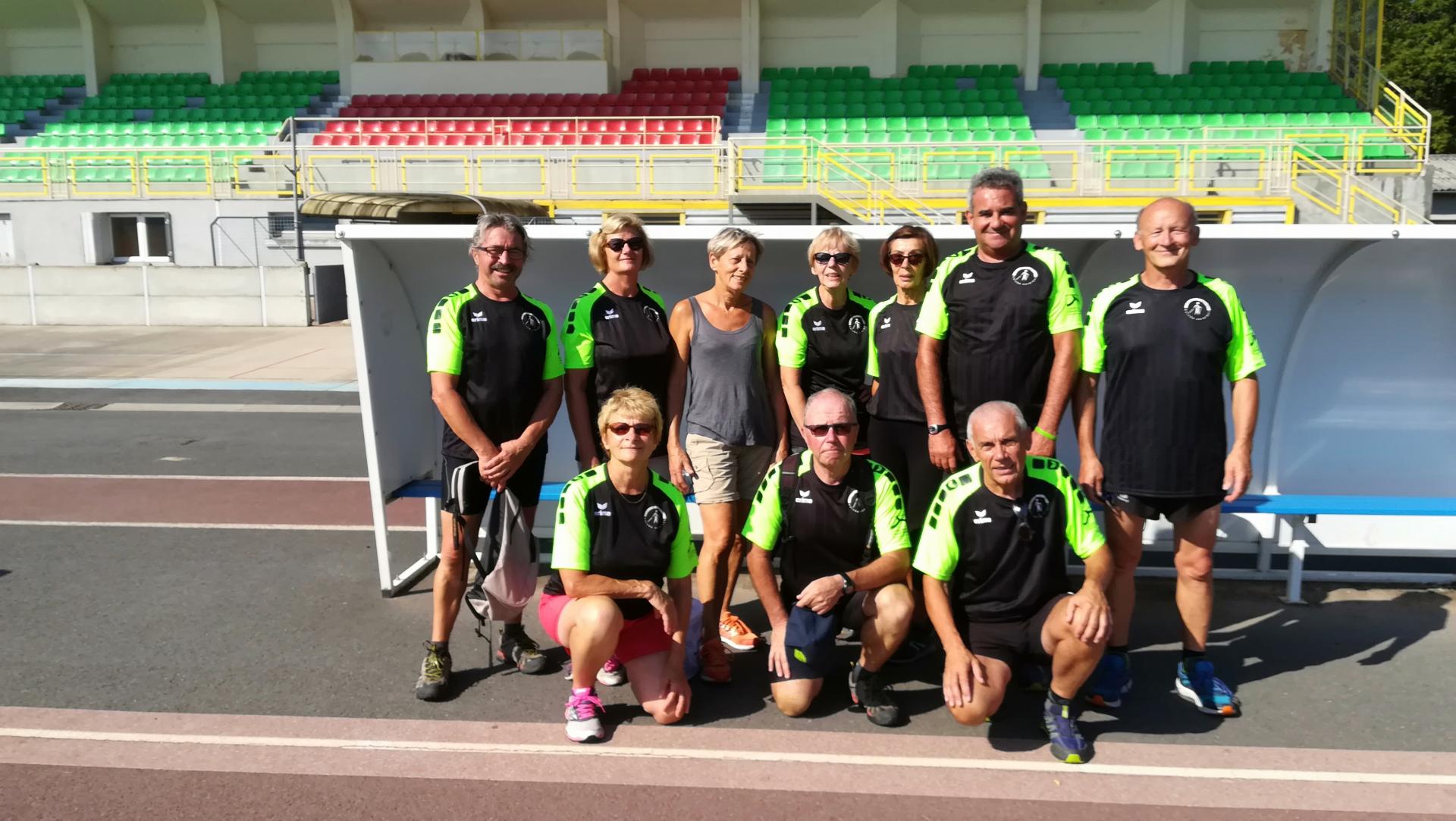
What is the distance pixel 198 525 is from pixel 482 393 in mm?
3577

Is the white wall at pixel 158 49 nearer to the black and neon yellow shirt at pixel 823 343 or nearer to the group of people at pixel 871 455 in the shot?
the group of people at pixel 871 455

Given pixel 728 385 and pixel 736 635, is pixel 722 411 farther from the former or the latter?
pixel 736 635

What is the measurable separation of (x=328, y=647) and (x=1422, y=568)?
220 inches

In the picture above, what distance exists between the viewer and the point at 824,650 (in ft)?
13.0

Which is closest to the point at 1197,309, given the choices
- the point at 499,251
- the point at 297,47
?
the point at 499,251

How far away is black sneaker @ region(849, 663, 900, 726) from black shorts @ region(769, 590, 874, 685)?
0.13 meters

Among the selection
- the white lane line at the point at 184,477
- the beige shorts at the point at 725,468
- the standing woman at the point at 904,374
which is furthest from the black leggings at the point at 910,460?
the white lane line at the point at 184,477

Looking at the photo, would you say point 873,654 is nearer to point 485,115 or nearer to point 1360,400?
point 1360,400

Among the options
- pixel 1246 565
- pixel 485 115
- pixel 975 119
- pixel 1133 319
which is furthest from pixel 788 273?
pixel 485 115

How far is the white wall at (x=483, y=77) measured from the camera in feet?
88.5

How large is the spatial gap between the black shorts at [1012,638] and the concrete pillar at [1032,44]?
25162mm

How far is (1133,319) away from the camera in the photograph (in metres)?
3.98

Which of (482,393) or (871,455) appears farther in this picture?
(871,455)

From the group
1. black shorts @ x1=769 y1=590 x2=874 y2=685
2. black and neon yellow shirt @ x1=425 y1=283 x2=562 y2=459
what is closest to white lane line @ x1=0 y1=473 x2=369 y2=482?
black and neon yellow shirt @ x1=425 y1=283 x2=562 y2=459
